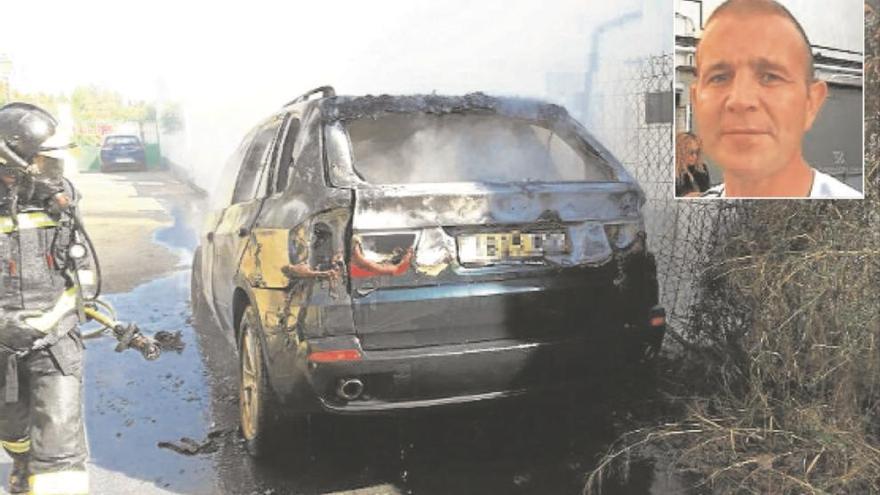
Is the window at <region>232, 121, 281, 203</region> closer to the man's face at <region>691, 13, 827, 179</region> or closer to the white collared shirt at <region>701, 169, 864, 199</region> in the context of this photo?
the man's face at <region>691, 13, 827, 179</region>

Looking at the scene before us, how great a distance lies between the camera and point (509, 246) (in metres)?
3.19

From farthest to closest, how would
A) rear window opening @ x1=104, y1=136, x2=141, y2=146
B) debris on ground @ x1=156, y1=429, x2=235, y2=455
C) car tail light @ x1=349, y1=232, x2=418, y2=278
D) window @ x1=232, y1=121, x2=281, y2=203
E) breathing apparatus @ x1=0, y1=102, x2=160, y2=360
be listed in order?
window @ x1=232, y1=121, x2=281, y2=203 → debris on ground @ x1=156, y1=429, x2=235, y2=455 → rear window opening @ x1=104, y1=136, x2=141, y2=146 → car tail light @ x1=349, y1=232, x2=418, y2=278 → breathing apparatus @ x1=0, y1=102, x2=160, y2=360

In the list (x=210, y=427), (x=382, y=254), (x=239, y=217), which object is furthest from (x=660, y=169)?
(x=210, y=427)

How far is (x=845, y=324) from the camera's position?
327 cm

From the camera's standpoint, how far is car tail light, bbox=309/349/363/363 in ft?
9.96

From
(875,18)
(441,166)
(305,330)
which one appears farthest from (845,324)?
(305,330)

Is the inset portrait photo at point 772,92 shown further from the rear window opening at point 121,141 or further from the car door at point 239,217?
the rear window opening at point 121,141

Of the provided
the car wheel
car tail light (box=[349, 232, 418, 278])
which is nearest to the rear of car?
car tail light (box=[349, 232, 418, 278])

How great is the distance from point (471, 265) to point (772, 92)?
165cm

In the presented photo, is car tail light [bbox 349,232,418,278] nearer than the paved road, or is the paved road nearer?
car tail light [bbox 349,232,418,278]

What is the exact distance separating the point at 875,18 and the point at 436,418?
2.58m

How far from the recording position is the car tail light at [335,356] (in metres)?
3.04

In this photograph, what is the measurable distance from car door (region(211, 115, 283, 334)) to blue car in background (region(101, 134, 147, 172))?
44 cm

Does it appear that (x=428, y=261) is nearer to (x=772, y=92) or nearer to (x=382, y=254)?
(x=382, y=254)
